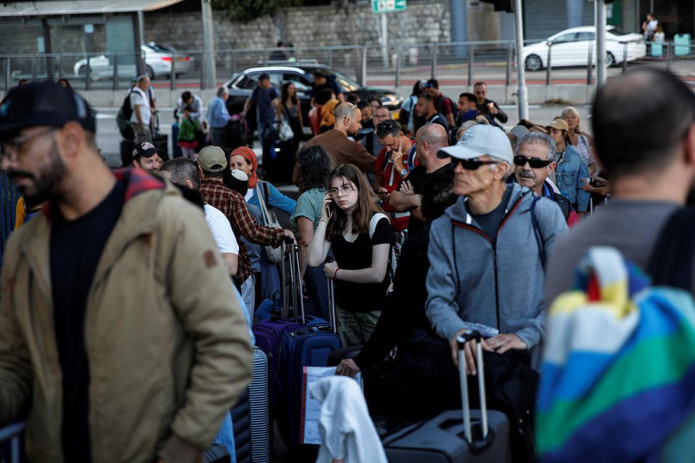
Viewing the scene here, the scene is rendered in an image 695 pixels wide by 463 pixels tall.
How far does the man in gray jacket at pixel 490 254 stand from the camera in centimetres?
444

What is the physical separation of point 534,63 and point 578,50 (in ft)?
6.18

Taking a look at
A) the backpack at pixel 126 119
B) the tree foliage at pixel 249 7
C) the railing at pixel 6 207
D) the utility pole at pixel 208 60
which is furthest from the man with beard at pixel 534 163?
the tree foliage at pixel 249 7

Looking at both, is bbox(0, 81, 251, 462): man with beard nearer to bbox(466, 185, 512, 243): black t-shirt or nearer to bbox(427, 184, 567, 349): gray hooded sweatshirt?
bbox(427, 184, 567, 349): gray hooded sweatshirt

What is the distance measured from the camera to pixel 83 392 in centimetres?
291

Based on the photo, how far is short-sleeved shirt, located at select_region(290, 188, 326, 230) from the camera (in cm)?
764

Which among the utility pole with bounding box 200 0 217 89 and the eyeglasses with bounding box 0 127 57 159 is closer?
the eyeglasses with bounding box 0 127 57 159

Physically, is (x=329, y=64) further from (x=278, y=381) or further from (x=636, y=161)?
(x=636, y=161)

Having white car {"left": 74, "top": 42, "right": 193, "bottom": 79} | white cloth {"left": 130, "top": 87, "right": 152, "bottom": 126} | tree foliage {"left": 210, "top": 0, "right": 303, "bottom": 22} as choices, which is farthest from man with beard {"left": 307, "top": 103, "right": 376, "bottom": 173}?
tree foliage {"left": 210, "top": 0, "right": 303, "bottom": 22}

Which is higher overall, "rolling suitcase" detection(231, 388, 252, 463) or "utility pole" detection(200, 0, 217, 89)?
"utility pole" detection(200, 0, 217, 89)

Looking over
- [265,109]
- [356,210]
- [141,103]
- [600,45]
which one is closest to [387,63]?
[265,109]

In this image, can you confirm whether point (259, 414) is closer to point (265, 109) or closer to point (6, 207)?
point (6, 207)

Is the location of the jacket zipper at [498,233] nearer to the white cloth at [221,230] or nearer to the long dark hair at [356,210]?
the white cloth at [221,230]

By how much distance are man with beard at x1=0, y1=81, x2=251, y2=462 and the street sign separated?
29111 millimetres

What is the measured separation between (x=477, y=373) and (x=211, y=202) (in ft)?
11.0
